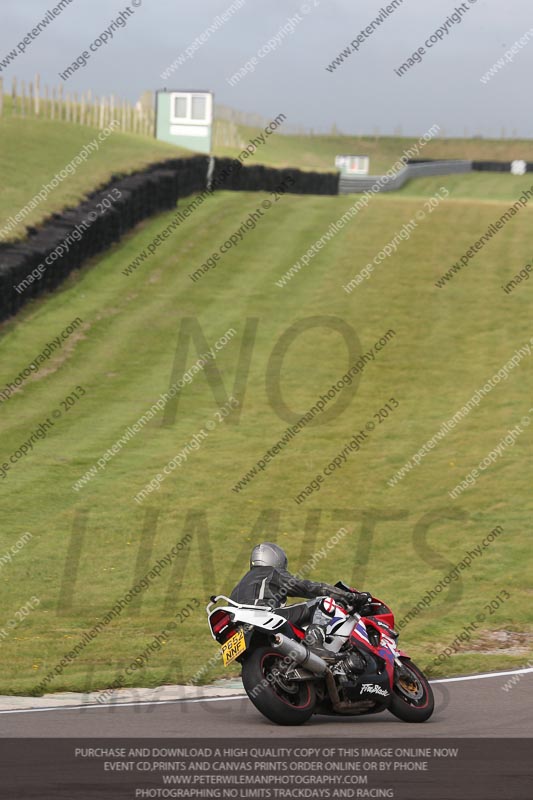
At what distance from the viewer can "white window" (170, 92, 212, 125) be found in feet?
187

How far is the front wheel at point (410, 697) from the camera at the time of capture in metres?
8.77

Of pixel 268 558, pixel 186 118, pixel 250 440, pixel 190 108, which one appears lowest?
pixel 186 118

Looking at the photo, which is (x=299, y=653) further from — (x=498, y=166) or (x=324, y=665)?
(x=498, y=166)

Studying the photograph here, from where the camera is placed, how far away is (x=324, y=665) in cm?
862

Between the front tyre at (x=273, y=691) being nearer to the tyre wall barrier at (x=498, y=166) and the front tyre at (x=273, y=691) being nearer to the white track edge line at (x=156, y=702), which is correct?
the white track edge line at (x=156, y=702)

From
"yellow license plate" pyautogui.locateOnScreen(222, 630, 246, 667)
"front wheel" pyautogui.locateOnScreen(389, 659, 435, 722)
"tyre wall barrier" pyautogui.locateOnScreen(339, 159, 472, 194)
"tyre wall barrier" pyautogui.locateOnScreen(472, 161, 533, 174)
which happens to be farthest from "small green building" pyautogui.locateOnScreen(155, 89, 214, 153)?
"yellow license plate" pyautogui.locateOnScreen(222, 630, 246, 667)

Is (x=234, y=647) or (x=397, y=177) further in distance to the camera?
(x=397, y=177)

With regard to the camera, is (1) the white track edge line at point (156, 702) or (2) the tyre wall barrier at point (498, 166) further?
(2) the tyre wall barrier at point (498, 166)

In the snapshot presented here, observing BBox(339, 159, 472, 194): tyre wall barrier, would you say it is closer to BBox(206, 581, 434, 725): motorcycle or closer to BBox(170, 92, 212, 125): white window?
BBox(170, 92, 212, 125): white window

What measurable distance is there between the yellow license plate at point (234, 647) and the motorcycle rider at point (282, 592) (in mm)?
334

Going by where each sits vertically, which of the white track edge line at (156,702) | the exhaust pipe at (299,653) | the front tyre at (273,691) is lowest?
the white track edge line at (156,702)

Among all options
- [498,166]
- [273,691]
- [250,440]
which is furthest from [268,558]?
[498,166]

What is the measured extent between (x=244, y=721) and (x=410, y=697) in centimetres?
128

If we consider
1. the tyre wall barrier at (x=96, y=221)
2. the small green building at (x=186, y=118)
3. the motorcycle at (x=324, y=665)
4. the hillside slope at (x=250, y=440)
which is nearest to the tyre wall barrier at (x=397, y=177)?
the small green building at (x=186, y=118)
